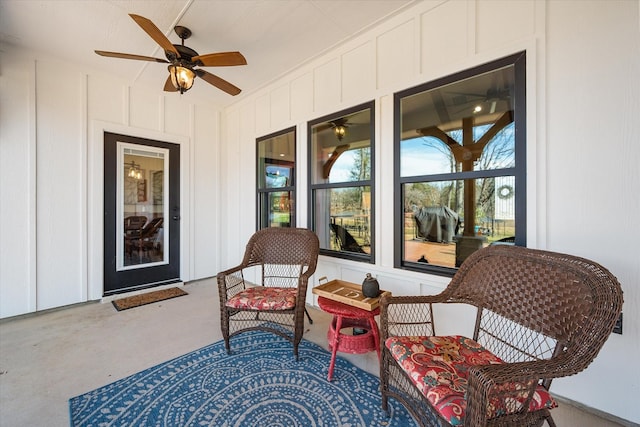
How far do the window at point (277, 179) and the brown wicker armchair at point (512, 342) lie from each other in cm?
232

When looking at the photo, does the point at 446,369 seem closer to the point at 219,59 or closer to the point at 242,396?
the point at 242,396

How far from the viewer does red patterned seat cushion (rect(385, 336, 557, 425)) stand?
1.05 metres

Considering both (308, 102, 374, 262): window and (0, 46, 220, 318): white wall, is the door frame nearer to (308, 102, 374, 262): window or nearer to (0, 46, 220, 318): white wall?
(0, 46, 220, 318): white wall

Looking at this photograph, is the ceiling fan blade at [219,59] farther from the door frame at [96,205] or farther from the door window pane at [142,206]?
the door window pane at [142,206]

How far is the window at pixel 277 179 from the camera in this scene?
3.55 metres

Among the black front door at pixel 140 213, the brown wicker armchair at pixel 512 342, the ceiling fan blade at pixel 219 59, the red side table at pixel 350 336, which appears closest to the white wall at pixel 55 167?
the black front door at pixel 140 213

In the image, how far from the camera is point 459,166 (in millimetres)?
2139

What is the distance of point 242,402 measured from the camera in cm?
167

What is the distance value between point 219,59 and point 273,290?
2066mm

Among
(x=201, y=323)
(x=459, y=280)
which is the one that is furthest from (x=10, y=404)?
(x=459, y=280)

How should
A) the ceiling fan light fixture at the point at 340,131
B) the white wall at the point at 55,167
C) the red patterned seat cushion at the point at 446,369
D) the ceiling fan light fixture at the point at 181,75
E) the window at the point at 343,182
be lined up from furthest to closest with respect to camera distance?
the ceiling fan light fixture at the point at 340,131, the white wall at the point at 55,167, the window at the point at 343,182, the ceiling fan light fixture at the point at 181,75, the red patterned seat cushion at the point at 446,369

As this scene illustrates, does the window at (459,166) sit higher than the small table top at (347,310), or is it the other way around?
the window at (459,166)

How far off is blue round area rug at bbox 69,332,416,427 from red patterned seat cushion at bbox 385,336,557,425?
49 centimetres

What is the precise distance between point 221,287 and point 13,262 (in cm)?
259
